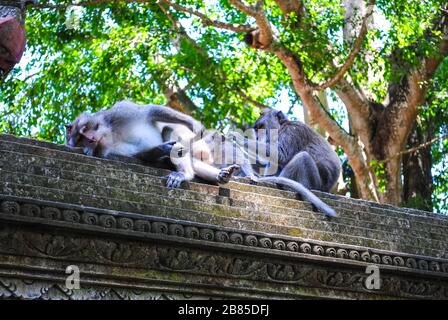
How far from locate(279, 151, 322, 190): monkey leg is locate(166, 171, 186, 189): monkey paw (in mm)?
2679

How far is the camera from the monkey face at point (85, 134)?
7.65 meters

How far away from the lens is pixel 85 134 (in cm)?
769

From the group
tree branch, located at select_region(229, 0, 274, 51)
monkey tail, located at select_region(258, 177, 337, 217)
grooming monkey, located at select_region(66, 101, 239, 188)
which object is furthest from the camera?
tree branch, located at select_region(229, 0, 274, 51)

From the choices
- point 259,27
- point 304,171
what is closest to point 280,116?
point 304,171

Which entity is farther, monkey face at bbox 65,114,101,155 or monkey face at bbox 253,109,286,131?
monkey face at bbox 253,109,286,131

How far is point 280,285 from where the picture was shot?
695cm

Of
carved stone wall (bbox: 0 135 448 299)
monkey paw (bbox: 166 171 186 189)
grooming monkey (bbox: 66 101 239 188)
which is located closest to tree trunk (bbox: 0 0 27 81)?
carved stone wall (bbox: 0 135 448 299)

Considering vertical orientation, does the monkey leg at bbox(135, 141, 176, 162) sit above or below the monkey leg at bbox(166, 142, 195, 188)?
above

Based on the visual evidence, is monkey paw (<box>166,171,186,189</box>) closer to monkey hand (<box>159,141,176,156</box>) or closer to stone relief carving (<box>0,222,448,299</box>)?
monkey hand (<box>159,141,176,156</box>)

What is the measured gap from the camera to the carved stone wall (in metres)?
5.99

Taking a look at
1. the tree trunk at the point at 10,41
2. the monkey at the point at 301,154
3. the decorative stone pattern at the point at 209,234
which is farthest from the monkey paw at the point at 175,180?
the monkey at the point at 301,154

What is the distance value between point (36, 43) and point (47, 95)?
0.96 metres

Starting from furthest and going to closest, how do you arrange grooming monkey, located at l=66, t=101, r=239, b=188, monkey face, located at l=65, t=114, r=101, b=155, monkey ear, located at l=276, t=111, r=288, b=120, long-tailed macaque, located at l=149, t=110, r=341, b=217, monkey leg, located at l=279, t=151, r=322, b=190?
monkey ear, located at l=276, t=111, r=288, b=120, monkey leg, located at l=279, t=151, r=322, b=190, long-tailed macaque, located at l=149, t=110, r=341, b=217, monkey face, located at l=65, t=114, r=101, b=155, grooming monkey, located at l=66, t=101, r=239, b=188

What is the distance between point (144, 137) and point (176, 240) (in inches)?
60.7
